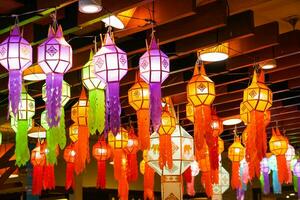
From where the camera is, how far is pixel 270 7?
5871 mm

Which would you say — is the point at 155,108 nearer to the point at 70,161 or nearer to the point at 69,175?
the point at 69,175

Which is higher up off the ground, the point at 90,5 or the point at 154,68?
the point at 90,5

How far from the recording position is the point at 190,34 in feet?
18.5

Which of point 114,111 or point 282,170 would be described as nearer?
point 114,111

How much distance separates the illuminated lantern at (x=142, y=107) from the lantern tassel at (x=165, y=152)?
11.1 inches

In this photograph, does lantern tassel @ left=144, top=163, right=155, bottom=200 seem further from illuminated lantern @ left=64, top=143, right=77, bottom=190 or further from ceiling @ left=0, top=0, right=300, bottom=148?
ceiling @ left=0, top=0, right=300, bottom=148

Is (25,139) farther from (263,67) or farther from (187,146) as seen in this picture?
(263,67)

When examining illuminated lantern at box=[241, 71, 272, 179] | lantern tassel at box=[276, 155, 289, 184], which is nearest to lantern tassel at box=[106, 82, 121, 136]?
illuminated lantern at box=[241, 71, 272, 179]

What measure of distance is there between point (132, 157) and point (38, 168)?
54.3 inches

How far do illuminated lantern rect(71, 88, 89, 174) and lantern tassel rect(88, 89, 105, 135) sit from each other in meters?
0.52

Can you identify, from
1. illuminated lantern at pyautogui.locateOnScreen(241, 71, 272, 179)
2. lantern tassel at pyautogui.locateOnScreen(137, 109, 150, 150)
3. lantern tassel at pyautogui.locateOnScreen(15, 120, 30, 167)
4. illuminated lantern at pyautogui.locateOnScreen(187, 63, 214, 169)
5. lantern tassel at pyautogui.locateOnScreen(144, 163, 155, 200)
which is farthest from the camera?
lantern tassel at pyautogui.locateOnScreen(144, 163, 155, 200)

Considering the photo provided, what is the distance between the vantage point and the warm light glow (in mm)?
5242

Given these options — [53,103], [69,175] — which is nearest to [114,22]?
[53,103]

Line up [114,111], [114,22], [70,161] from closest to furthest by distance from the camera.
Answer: [114,111] < [114,22] < [70,161]
